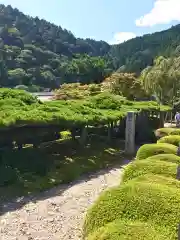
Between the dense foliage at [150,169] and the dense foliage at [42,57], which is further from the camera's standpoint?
the dense foliage at [42,57]

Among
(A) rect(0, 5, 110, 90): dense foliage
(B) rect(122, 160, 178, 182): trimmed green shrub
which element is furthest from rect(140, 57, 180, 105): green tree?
(A) rect(0, 5, 110, 90): dense foliage

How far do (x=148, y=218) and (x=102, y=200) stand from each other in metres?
0.95

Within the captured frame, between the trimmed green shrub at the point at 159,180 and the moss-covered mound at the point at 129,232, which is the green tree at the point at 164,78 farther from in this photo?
Answer: the moss-covered mound at the point at 129,232

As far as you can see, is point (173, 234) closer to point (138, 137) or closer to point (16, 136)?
point (16, 136)

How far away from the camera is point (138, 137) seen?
22.7 metres

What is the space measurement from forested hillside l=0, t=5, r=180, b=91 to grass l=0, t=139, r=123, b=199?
31191 millimetres

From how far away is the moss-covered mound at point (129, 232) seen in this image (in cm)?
500

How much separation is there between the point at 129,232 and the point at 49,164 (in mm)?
10990

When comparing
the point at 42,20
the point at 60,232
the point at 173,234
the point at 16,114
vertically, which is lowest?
the point at 60,232

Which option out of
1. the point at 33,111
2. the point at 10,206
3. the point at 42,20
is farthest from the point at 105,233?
the point at 42,20

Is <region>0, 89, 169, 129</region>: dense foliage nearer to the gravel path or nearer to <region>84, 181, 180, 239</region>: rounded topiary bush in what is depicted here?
the gravel path

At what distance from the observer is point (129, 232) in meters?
5.09

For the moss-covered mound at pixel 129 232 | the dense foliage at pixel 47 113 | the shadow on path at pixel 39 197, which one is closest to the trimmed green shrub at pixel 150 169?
the moss-covered mound at pixel 129 232

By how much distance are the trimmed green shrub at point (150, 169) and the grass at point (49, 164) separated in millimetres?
5787
